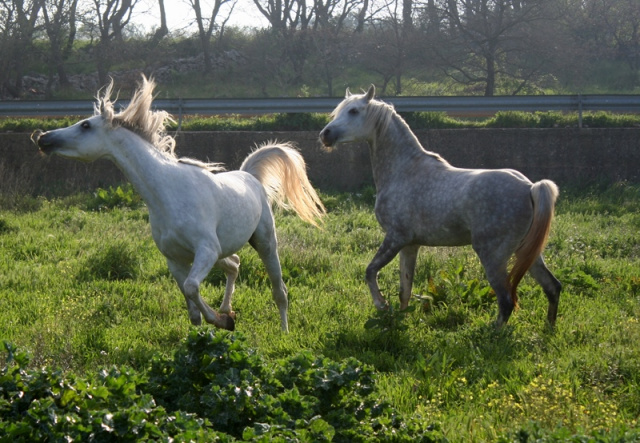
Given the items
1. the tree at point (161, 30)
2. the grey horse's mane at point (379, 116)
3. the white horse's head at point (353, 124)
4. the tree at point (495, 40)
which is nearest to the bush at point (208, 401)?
the white horse's head at point (353, 124)

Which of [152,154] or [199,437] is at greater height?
[152,154]

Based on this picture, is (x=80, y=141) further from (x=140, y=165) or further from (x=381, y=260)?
(x=381, y=260)

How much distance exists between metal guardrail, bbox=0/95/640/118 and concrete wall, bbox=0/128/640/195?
3.53 feet

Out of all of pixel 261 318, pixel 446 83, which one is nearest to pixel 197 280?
pixel 261 318

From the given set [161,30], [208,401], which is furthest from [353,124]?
[161,30]

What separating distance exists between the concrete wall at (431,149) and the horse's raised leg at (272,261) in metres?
7.68

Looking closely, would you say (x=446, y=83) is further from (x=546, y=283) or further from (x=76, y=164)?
(x=546, y=283)

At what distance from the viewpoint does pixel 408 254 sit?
26.5 feet

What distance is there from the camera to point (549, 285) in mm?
7246

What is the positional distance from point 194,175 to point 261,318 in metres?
1.75

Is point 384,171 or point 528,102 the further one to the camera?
point 528,102

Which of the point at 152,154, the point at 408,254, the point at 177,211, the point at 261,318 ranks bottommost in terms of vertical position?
the point at 261,318

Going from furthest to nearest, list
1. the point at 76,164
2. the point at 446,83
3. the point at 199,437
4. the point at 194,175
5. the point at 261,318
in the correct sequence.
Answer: the point at 446,83, the point at 76,164, the point at 261,318, the point at 194,175, the point at 199,437

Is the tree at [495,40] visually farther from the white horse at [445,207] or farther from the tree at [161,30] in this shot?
the white horse at [445,207]
